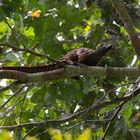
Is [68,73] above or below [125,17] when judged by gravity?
below

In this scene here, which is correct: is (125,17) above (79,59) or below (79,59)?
above

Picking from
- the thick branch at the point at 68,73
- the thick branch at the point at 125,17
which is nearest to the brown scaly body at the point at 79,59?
the thick branch at the point at 68,73

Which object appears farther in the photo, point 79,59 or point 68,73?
point 79,59

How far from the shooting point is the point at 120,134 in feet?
9.78

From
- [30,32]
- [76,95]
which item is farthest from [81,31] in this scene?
→ [76,95]

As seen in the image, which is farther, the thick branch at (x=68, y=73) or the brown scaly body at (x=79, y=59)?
the brown scaly body at (x=79, y=59)

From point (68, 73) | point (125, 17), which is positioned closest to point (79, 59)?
point (68, 73)

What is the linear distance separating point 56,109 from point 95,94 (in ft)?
1.34

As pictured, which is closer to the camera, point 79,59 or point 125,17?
point 125,17

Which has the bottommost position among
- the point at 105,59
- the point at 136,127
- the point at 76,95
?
the point at 136,127

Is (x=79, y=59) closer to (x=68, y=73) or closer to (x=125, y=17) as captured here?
(x=68, y=73)

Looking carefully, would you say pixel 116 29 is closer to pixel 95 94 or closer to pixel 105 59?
pixel 105 59

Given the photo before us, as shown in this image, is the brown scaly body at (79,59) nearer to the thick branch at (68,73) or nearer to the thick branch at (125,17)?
the thick branch at (68,73)

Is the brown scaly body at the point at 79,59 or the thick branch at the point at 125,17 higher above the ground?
the thick branch at the point at 125,17
